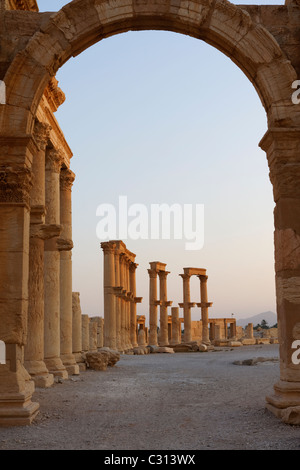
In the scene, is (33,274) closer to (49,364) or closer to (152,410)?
(49,364)

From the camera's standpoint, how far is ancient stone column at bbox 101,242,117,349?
2900cm

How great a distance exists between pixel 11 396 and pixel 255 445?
3.34 metres

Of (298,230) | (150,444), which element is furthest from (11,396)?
(298,230)

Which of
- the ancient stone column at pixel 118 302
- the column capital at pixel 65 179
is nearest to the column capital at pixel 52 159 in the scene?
the column capital at pixel 65 179

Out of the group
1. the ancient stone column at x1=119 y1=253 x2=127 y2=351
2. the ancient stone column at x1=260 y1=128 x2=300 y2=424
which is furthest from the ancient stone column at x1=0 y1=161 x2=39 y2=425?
the ancient stone column at x1=119 y1=253 x2=127 y2=351

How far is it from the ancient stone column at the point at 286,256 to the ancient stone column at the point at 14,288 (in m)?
3.53

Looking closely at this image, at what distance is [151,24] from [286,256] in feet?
14.5

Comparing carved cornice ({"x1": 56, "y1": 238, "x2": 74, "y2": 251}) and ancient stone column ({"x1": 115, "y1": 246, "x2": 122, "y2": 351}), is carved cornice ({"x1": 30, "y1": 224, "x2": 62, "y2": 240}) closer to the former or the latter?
carved cornice ({"x1": 56, "y1": 238, "x2": 74, "y2": 251})

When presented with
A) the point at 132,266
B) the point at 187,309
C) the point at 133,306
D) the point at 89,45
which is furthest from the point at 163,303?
the point at 89,45

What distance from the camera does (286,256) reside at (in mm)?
7477

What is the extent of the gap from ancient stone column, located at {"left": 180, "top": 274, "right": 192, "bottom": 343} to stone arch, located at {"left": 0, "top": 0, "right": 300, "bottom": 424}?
3453cm

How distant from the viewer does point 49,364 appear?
1350cm

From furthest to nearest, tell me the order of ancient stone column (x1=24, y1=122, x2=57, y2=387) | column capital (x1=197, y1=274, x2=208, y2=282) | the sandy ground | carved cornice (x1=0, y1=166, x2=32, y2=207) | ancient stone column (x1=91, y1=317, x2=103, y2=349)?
column capital (x1=197, y1=274, x2=208, y2=282)
ancient stone column (x1=91, y1=317, x2=103, y2=349)
ancient stone column (x1=24, y1=122, x2=57, y2=387)
carved cornice (x1=0, y1=166, x2=32, y2=207)
the sandy ground

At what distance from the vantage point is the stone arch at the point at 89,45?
727cm
